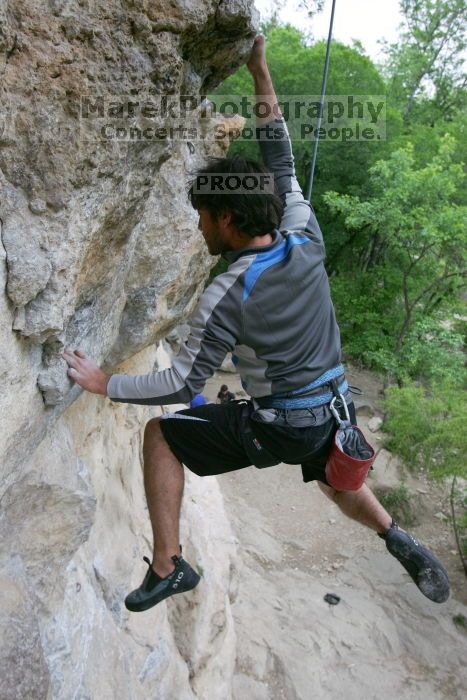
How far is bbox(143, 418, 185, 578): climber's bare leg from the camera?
121 inches

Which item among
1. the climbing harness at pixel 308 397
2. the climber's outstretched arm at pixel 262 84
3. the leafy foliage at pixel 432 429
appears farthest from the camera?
the leafy foliage at pixel 432 429

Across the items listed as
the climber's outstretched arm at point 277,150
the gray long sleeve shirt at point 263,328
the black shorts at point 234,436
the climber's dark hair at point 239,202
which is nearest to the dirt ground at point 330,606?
the black shorts at point 234,436

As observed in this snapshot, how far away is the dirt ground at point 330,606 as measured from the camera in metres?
6.77

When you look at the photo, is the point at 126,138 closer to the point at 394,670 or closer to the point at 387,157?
the point at 394,670

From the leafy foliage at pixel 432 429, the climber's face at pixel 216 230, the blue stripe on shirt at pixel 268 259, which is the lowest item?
the leafy foliage at pixel 432 429

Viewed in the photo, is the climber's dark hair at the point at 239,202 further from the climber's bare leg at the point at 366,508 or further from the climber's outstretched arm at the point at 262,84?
the climber's bare leg at the point at 366,508

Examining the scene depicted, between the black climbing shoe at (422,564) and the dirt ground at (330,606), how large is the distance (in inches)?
144

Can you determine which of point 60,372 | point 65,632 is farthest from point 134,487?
point 60,372

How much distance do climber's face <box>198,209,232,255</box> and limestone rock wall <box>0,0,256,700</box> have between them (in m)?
0.33

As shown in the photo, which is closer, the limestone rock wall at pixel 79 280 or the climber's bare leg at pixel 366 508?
the limestone rock wall at pixel 79 280

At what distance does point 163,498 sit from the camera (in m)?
3.06

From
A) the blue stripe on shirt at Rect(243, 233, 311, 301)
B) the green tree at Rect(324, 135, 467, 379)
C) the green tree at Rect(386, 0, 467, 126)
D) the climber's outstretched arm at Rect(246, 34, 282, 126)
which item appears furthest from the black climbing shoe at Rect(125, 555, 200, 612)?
the green tree at Rect(386, 0, 467, 126)

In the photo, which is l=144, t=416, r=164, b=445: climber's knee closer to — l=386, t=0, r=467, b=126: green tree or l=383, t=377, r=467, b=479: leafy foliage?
l=383, t=377, r=467, b=479: leafy foliage

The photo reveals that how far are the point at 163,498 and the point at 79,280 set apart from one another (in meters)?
1.23
